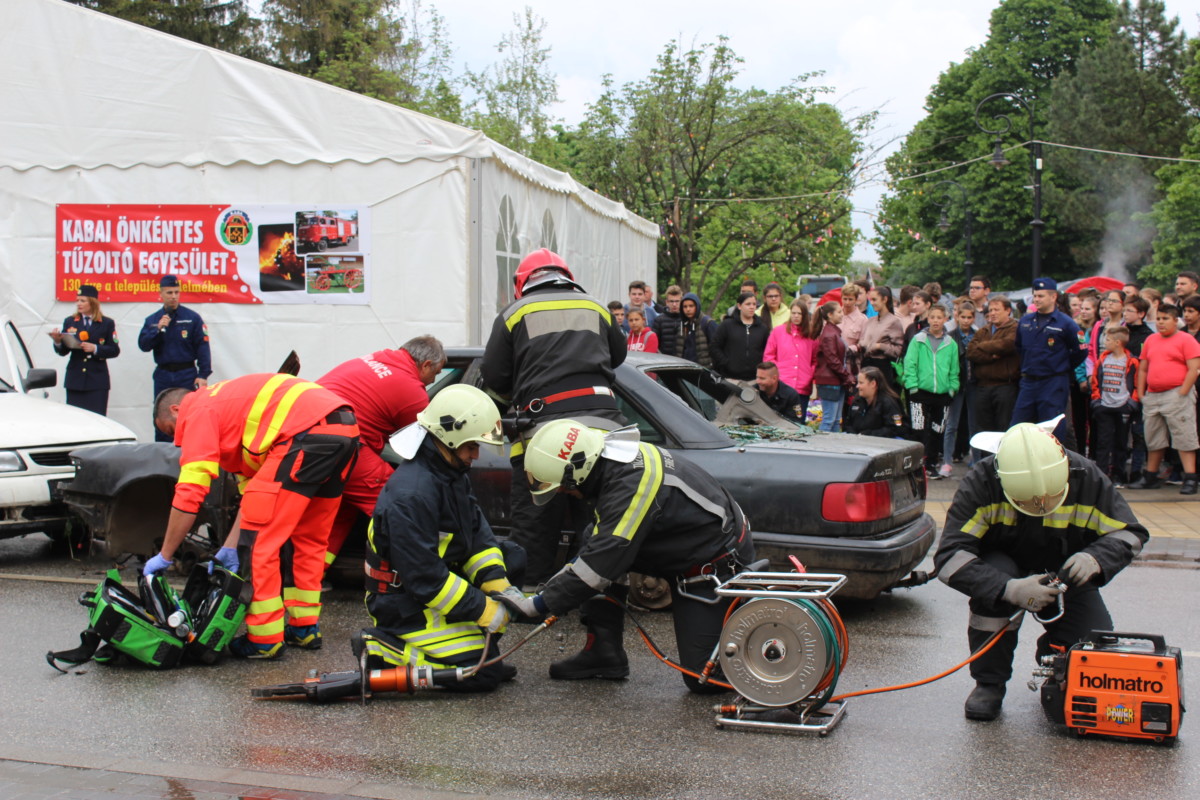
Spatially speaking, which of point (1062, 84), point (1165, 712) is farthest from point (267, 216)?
point (1062, 84)

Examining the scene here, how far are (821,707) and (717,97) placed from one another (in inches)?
803

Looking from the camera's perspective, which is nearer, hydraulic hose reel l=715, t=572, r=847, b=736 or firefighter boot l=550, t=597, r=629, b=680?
hydraulic hose reel l=715, t=572, r=847, b=736

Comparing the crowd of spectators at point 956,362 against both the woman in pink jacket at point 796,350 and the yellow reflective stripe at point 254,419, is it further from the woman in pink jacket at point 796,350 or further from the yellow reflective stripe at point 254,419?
the yellow reflective stripe at point 254,419

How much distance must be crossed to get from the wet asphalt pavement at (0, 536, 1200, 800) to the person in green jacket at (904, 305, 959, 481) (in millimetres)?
5706

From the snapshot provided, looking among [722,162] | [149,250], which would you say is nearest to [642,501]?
[149,250]

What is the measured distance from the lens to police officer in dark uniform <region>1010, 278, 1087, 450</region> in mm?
10719

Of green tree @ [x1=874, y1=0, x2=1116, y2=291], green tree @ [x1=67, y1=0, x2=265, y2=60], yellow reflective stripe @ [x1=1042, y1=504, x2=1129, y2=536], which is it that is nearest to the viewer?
yellow reflective stripe @ [x1=1042, y1=504, x2=1129, y2=536]

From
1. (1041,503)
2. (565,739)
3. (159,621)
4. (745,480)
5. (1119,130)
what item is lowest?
(565,739)

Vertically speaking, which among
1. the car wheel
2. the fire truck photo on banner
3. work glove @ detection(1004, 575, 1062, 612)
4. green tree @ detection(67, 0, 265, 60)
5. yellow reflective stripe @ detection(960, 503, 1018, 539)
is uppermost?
green tree @ detection(67, 0, 265, 60)

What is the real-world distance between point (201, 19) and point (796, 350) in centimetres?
2833

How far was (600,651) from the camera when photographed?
5469 mm

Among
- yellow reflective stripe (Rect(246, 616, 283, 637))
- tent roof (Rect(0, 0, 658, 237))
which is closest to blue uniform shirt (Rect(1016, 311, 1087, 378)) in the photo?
tent roof (Rect(0, 0, 658, 237))

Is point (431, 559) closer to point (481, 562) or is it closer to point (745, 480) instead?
point (481, 562)

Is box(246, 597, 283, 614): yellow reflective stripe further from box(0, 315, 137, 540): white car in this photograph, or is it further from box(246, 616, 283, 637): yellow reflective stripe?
box(0, 315, 137, 540): white car
